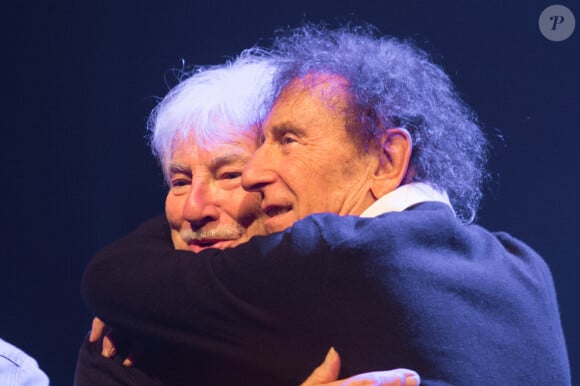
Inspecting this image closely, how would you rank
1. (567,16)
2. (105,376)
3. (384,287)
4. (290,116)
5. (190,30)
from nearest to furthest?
1. (384,287)
2. (290,116)
3. (105,376)
4. (567,16)
5. (190,30)

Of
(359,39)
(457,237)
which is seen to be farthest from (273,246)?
(359,39)

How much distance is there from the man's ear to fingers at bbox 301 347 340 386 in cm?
41

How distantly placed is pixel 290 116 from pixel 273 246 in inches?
16.8

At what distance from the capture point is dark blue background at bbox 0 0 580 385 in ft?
A: 8.77

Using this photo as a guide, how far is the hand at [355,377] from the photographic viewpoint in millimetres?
1385

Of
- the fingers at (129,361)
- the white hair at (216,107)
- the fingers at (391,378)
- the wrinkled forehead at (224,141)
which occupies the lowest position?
the fingers at (129,361)

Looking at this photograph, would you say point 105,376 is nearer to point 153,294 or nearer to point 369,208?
point 153,294

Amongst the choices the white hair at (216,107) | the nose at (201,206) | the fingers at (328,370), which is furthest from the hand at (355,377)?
the white hair at (216,107)

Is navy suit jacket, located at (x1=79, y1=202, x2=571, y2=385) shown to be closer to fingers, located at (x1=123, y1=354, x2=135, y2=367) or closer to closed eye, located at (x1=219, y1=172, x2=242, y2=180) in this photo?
fingers, located at (x1=123, y1=354, x2=135, y2=367)

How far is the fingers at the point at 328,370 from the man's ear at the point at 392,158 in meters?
0.41

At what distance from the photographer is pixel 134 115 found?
293 cm

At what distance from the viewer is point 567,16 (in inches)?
105

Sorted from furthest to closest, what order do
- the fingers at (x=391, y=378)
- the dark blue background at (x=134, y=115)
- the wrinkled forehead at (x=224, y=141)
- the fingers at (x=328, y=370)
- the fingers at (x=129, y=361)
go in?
the dark blue background at (x=134, y=115)
the wrinkled forehead at (x=224, y=141)
the fingers at (x=129, y=361)
the fingers at (x=328, y=370)
the fingers at (x=391, y=378)

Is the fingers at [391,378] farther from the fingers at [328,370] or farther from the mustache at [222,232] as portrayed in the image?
the mustache at [222,232]
